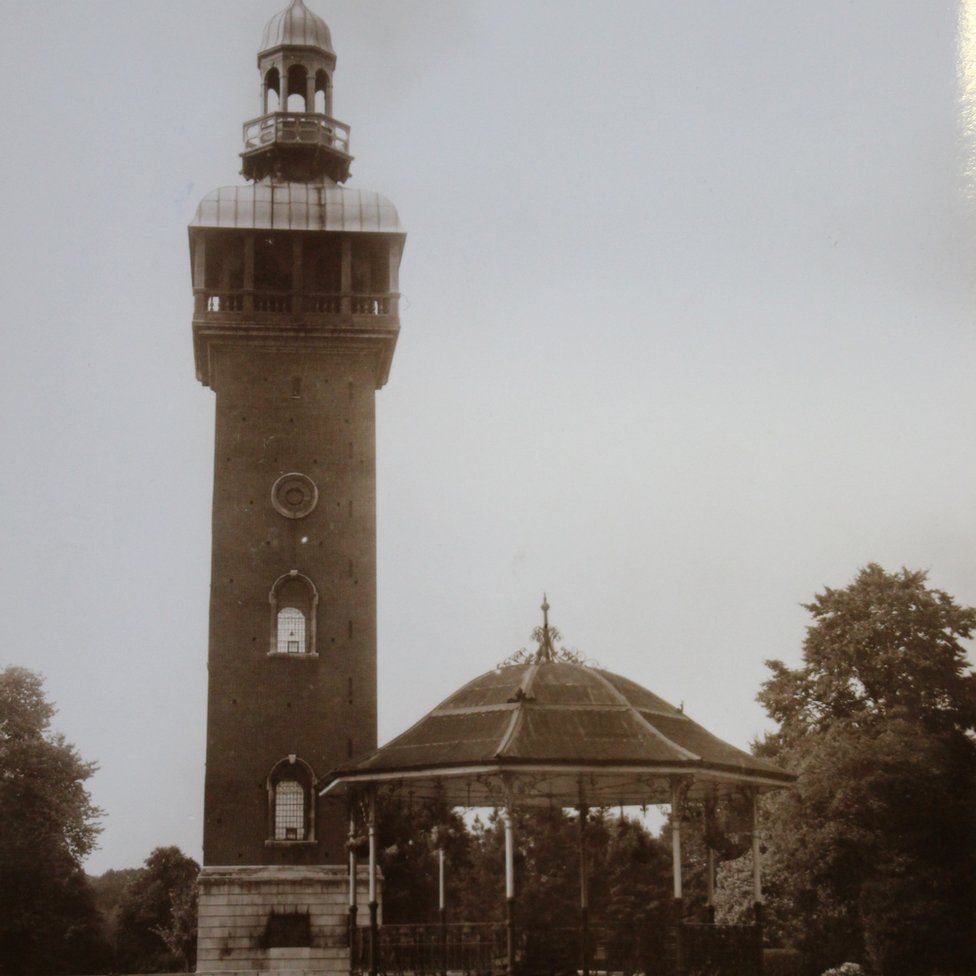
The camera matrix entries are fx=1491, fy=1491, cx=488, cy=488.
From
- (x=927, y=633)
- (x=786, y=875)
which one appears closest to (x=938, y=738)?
(x=927, y=633)

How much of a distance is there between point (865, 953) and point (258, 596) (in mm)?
21554

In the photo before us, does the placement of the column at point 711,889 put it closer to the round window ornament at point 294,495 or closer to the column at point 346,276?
the round window ornament at point 294,495

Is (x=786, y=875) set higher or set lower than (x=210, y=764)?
lower

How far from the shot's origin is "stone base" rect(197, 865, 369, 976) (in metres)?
41.1

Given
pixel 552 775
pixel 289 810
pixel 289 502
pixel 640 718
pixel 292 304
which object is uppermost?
pixel 292 304

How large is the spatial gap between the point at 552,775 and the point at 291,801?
17513 millimetres

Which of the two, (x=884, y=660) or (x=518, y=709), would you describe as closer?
(x=518, y=709)

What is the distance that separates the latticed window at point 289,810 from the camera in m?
42.5

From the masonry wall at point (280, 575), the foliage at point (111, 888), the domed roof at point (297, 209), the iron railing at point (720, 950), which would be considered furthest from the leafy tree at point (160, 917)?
the iron railing at point (720, 950)

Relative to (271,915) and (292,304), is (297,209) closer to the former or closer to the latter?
(292,304)

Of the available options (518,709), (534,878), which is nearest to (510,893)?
(518,709)

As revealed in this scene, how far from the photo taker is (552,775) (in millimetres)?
27094

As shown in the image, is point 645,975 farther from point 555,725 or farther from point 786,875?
point 786,875

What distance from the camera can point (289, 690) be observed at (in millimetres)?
43719
